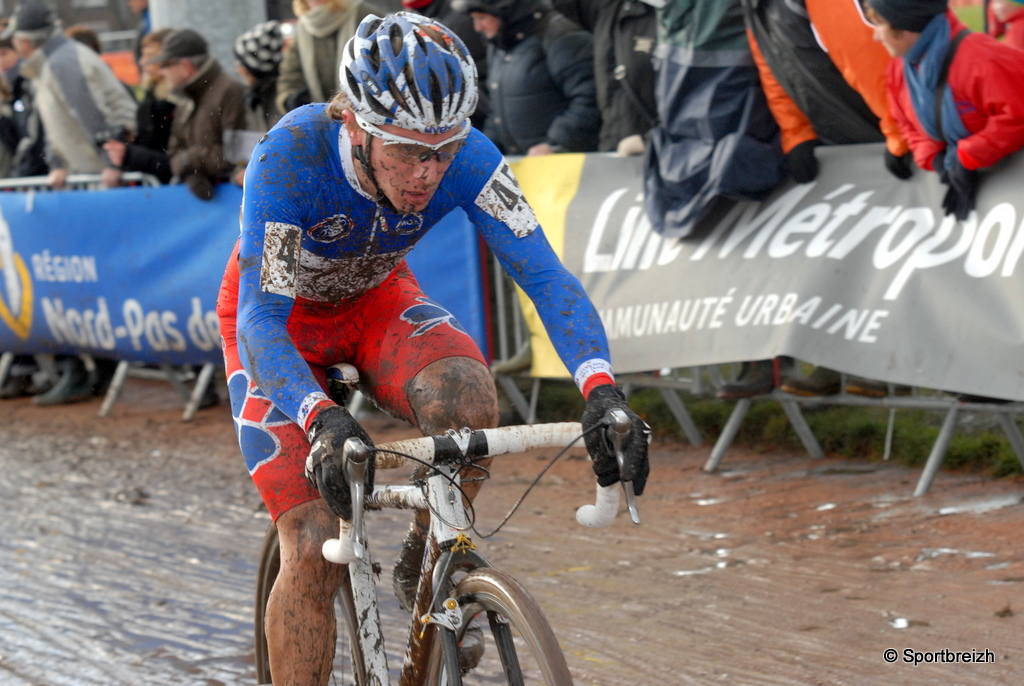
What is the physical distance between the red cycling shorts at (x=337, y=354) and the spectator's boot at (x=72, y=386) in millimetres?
7564

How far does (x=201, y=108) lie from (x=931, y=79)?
5137 mm

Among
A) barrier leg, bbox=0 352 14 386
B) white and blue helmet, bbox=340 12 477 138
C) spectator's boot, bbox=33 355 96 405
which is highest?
white and blue helmet, bbox=340 12 477 138

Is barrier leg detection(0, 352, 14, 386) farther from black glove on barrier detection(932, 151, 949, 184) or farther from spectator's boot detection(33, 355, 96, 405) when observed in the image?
black glove on barrier detection(932, 151, 949, 184)

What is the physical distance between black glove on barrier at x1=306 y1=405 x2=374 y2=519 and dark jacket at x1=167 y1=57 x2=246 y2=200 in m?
6.11

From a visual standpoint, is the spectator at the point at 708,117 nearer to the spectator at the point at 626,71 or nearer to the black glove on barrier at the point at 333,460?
the spectator at the point at 626,71

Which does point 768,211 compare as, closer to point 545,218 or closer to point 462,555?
point 545,218

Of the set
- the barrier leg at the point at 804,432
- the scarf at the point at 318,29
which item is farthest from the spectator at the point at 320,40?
the barrier leg at the point at 804,432

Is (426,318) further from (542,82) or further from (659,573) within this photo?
(542,82)

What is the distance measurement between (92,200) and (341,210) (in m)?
6.97

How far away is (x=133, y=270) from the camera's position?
9.52 metres

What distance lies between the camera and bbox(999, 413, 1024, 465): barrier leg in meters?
5.68

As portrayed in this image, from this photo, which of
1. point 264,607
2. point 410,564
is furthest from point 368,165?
point 264,607

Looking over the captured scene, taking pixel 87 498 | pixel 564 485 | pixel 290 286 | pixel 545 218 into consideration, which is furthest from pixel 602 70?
pixel 290 286

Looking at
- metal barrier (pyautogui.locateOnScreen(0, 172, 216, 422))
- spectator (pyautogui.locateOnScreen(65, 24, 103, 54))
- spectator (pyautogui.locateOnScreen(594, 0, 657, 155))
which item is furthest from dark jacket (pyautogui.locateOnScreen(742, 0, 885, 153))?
spectator (pyautogui.locateOnScreen(65, 24, 103, 54))
